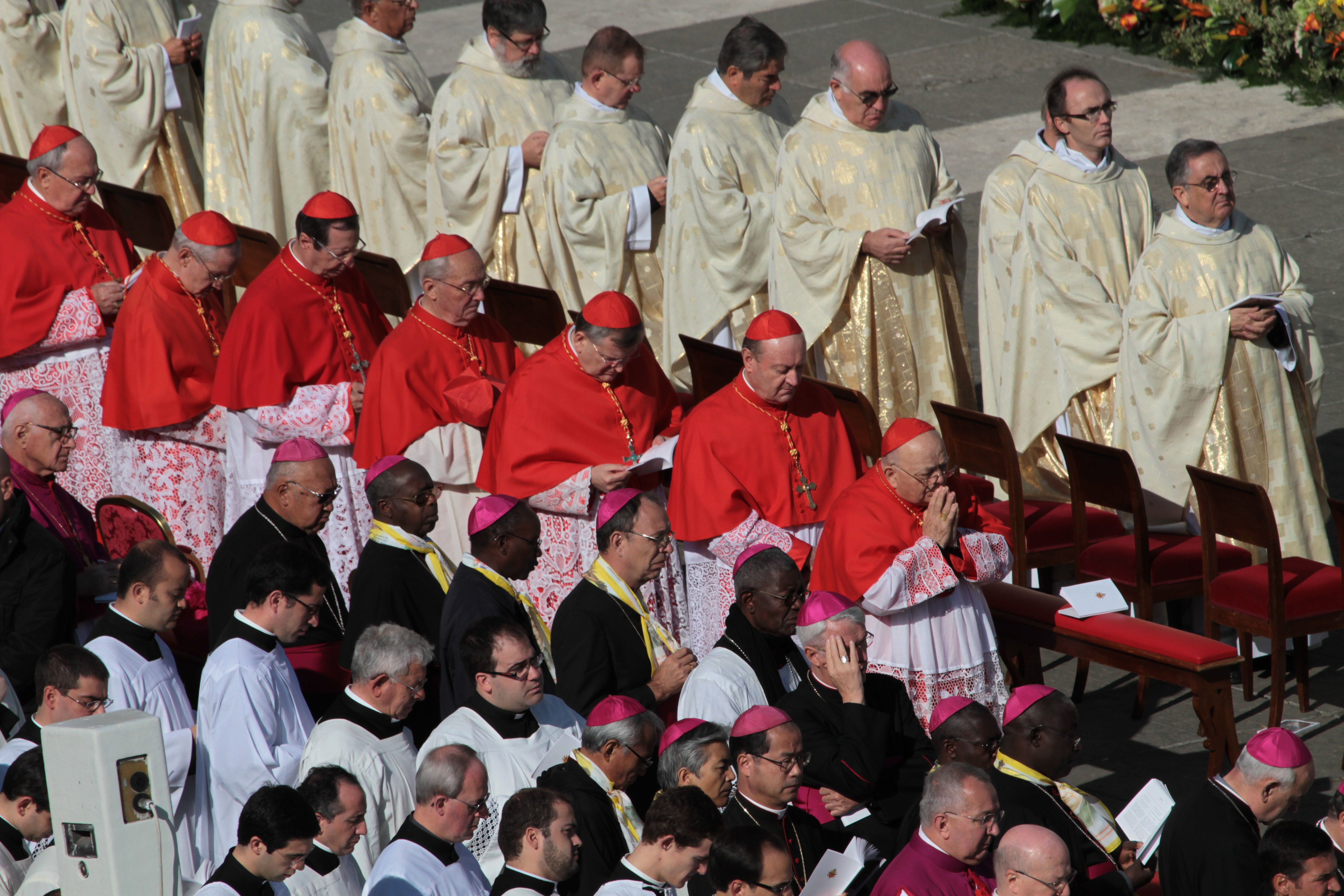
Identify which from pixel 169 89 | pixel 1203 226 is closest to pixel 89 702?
pixel 1203 226

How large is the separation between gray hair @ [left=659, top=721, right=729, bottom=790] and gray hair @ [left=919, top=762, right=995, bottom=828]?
60 cm

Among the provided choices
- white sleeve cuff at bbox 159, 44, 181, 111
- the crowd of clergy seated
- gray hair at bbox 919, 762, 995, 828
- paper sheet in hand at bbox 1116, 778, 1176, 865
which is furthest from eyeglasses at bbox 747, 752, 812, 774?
white sleeve cuff at bbox 159, 44, 181, 111

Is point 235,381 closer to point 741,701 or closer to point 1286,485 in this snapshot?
point 741,701

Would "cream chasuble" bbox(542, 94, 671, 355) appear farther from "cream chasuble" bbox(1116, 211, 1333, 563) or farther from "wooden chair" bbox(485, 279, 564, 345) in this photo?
"cream chasuble" bbox(1116, 211, 1333, 563)

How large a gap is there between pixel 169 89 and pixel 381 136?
5.37 feet

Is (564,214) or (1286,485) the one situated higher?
(564,214)

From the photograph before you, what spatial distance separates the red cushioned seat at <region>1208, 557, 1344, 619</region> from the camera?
7.23 m

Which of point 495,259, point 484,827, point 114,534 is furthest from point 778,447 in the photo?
point 495,259

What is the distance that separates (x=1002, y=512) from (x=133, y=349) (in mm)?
3805

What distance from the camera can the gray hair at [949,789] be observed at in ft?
16.2

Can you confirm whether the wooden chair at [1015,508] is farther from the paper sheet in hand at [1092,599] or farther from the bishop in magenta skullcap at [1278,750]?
the bishop in magenta skullcap at [1278,750]

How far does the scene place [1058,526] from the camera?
322 inches

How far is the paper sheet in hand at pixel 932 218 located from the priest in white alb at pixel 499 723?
377 cm

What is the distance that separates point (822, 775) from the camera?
5539 millimetres
